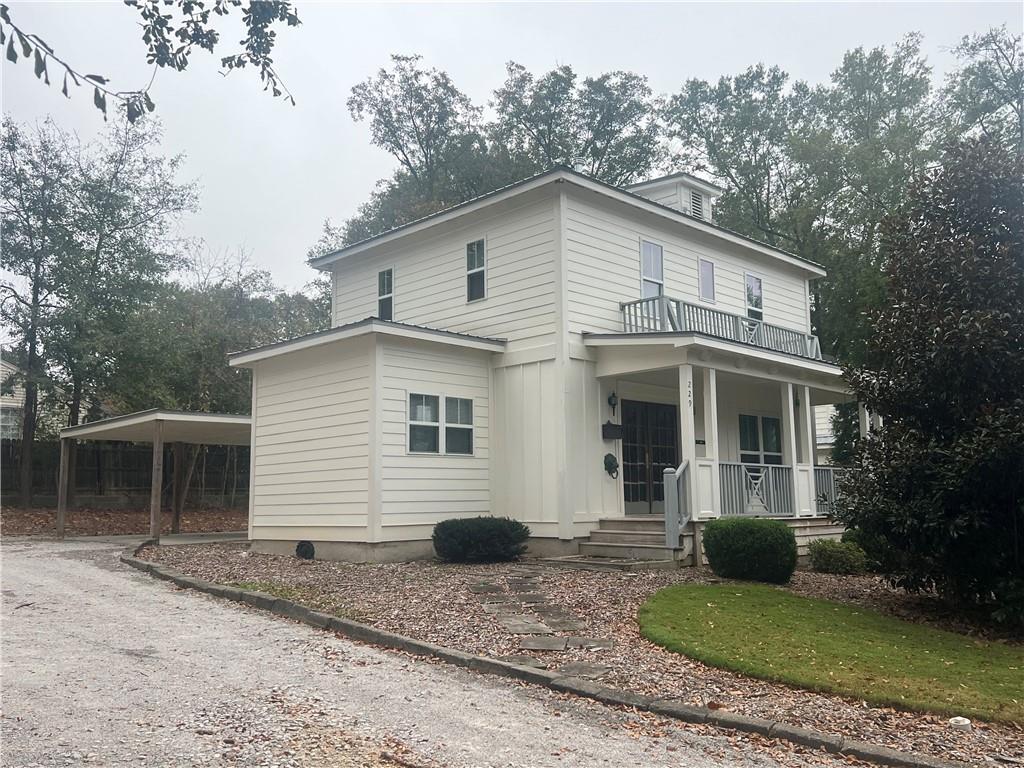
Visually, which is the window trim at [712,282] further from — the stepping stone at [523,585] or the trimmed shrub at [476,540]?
the stepping stone at [523,585]

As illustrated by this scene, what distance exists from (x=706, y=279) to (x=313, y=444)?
28.7ft

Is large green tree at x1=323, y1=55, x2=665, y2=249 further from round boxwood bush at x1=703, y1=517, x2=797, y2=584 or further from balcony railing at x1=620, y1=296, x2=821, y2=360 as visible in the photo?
round boxwood bush at x1=703, y1=517, x2=797, y2=584

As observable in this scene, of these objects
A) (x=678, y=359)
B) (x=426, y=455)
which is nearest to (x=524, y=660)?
(x=426, y=455)

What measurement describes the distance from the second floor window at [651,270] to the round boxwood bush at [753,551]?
5.66 meters

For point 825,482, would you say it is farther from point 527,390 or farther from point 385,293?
point 385,293

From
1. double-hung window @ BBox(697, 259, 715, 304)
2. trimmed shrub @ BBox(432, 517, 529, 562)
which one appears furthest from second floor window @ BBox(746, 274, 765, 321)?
trimmed shrub @ BBox(432, 517, 529, 562)

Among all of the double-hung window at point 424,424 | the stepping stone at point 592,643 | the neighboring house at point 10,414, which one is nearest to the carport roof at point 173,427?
the double-hung window at point 424,424

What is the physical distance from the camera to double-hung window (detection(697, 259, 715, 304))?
A: 1783cm

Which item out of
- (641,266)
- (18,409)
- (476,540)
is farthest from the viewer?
(18,409)

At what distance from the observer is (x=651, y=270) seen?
16688mm

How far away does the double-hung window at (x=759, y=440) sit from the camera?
19.3 meters

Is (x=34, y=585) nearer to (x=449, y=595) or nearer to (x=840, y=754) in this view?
(x=449, y=595)

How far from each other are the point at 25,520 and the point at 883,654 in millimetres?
21932

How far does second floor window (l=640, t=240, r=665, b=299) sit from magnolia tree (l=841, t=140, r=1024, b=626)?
19.4 ft
